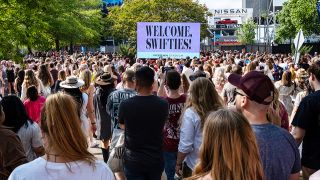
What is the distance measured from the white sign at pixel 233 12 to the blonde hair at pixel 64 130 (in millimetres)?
142927

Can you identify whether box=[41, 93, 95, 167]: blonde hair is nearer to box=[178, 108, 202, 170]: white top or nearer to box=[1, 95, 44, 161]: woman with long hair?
box=[1, 95, 44, 161]: woman with long hair

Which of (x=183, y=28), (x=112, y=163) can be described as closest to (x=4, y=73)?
(x=183, y=28)

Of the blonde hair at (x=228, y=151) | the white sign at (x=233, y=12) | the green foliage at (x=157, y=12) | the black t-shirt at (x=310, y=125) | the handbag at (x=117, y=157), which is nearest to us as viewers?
the blonde hair at (x=228, y=151)

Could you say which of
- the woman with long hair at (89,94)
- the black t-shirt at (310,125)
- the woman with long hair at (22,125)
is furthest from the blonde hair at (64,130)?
the woman with long hair at (89,94)

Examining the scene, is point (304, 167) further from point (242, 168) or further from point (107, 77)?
point (107, 77)

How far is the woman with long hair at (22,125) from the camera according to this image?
4.82m

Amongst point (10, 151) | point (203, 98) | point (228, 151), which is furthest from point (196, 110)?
point (228, 151)

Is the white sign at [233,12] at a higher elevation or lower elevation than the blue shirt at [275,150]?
higher

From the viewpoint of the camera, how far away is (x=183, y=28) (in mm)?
18297

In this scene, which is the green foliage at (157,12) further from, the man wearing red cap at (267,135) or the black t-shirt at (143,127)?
the man wearing red cap at (267,135)

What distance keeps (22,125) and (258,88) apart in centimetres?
250

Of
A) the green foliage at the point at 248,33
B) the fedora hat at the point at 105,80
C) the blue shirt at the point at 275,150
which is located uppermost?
the green foliage at the point at 248,33

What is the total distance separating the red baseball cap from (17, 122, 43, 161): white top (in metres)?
2.37

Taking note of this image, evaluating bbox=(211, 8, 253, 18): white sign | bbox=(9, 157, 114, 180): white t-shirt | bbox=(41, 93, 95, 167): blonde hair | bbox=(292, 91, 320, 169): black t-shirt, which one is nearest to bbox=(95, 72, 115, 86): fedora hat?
bbox=(292, 91, 320, 169): black t-shirt
